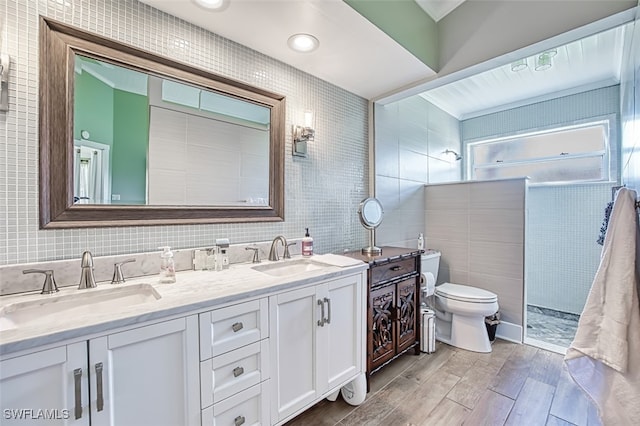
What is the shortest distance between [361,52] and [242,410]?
208 cm

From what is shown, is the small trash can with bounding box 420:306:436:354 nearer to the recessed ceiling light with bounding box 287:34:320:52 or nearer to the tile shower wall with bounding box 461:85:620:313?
the tile shower wall with bounding box 461:85:620:313

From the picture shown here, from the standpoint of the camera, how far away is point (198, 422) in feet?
3.43

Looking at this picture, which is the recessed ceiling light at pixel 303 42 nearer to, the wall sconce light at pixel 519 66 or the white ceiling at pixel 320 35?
the white ceiling at pixel 320 35

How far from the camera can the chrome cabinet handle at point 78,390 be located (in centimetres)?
82

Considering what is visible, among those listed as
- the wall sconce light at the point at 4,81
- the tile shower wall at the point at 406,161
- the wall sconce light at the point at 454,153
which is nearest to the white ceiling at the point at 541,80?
the tile shower wall at the point at 406,161

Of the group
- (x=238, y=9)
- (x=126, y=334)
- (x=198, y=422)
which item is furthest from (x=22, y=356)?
(x=238, y=9)

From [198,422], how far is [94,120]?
1367mm

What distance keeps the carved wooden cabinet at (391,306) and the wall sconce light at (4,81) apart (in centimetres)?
183

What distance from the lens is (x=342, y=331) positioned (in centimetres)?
161

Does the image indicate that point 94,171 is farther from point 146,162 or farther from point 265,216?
point 265,216

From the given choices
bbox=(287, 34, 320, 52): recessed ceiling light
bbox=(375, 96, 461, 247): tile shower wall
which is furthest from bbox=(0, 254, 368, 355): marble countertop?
bbox=(287, 34, 320, 52): recessed ceiling light

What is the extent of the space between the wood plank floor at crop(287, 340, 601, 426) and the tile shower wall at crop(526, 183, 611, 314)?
1.18 m

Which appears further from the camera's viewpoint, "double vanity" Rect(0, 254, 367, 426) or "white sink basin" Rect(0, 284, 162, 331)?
"white sink basin" Rect(0, 284, 162, 331)

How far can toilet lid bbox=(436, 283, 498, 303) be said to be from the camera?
2.27 m
